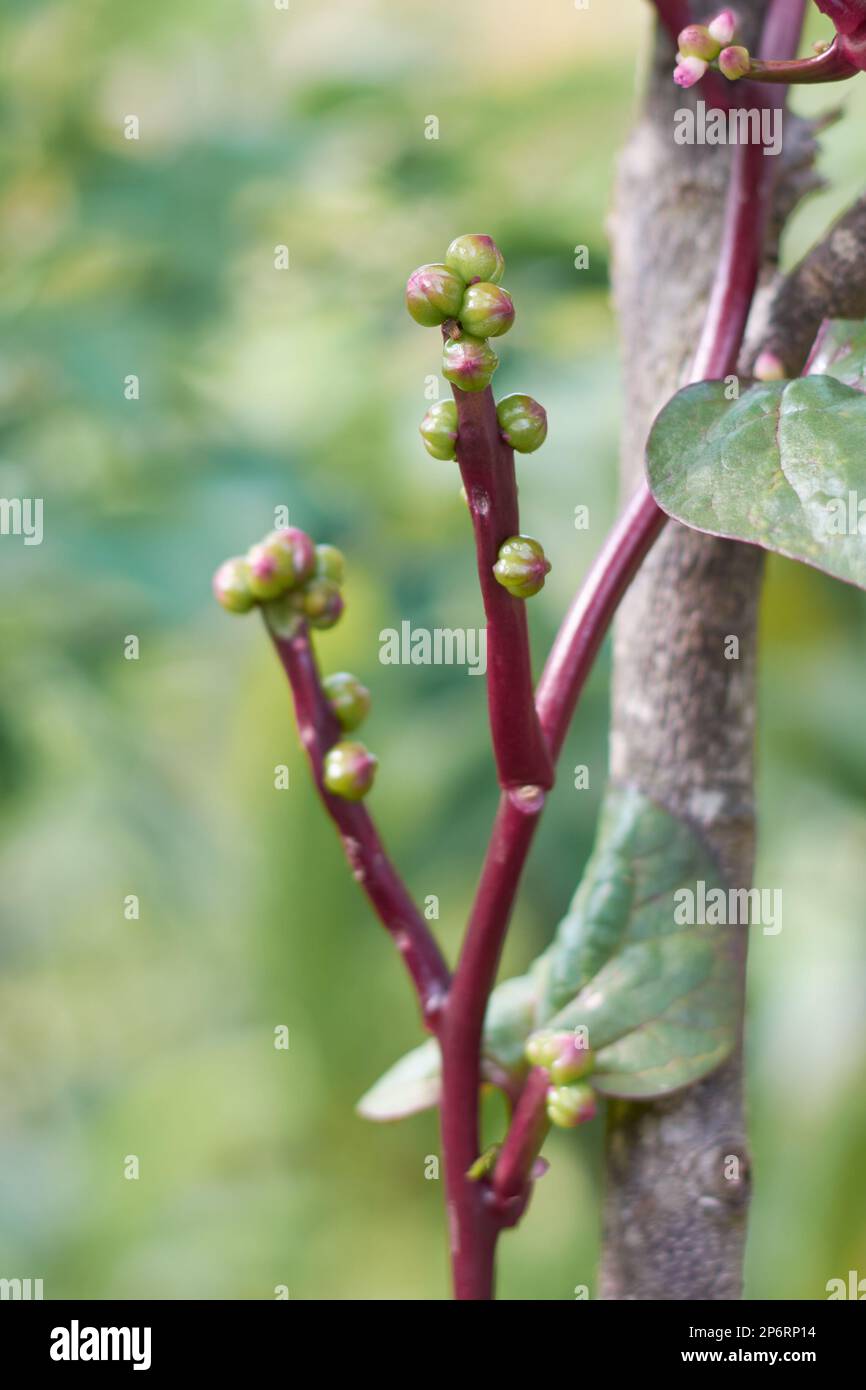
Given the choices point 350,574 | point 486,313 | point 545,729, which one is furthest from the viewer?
point 350,574

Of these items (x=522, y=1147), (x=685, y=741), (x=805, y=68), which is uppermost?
(x=805, y=68)

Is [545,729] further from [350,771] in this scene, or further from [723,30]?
[723,30]

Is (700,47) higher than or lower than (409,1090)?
higher

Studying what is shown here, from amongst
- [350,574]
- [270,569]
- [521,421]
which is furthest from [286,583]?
[350,574]

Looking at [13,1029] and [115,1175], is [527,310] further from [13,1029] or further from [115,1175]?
[13,1029]

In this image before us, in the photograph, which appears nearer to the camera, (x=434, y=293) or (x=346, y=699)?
(x=434, y=293)

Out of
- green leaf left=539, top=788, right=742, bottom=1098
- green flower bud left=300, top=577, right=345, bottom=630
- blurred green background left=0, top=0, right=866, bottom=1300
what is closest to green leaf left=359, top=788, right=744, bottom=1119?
green leaf left=539, top=788, right=742, bottom=1098
